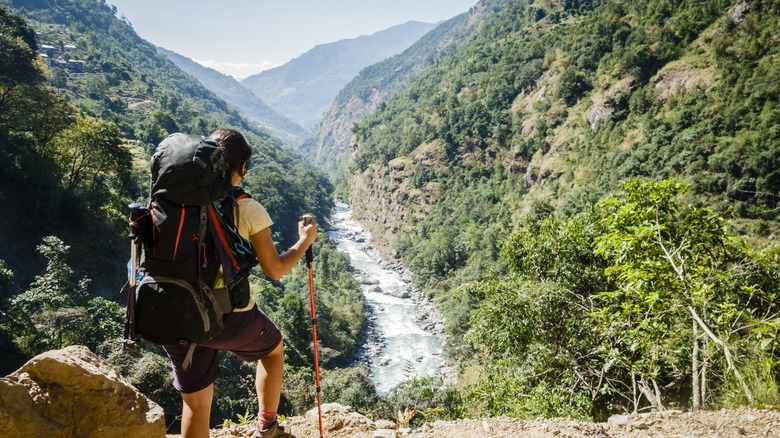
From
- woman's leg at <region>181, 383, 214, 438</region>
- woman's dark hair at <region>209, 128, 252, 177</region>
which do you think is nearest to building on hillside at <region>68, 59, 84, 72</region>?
woman's dark hair at <region>209, 128, 252, 177</region>

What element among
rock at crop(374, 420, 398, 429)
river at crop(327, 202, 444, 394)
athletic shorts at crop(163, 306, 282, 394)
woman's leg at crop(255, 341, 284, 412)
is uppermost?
athletic shorts at crop(163, 306, 282, 394)

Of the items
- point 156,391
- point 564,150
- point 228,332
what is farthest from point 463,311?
point 228,332

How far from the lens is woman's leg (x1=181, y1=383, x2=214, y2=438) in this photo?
2197 mm

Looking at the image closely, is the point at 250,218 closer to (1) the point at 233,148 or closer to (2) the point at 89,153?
(1) the point at 233,148

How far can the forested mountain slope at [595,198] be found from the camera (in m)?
3.61

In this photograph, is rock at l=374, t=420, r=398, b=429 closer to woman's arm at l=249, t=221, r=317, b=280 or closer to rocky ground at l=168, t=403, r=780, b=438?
rocky ground at l=168, t=403, r=780, b=438

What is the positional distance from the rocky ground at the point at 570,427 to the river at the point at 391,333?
13109 mm

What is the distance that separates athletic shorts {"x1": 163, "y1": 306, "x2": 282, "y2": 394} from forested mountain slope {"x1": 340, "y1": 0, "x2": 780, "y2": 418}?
3203mm

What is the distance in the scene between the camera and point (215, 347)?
2.23m

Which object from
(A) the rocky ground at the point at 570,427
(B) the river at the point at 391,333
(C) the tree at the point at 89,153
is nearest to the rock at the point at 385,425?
(A) the rocky ground at the point at 570,427

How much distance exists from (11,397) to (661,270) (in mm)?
4827

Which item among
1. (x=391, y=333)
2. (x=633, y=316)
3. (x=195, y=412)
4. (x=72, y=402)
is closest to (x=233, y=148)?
(x=195, y=412)

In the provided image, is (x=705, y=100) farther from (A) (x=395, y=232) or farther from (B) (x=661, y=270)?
(A) (x=395, y=232)

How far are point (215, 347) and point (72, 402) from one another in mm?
888
